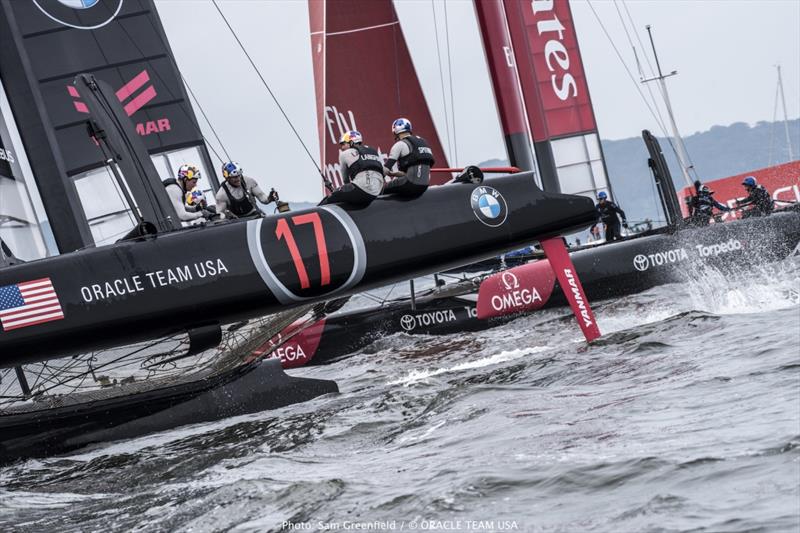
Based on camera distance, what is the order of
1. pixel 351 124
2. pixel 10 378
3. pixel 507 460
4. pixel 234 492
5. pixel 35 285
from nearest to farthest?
pixel 507 460 → pixel 234 492 → pixel 35 285 → pixel 10 378 → pixel 351 124

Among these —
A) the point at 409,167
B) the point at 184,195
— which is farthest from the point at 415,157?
the point at 184,195

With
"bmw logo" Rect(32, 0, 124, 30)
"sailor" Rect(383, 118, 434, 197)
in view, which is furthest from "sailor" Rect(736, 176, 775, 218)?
"bmw logo" Rect(32, 0, 124, 30)

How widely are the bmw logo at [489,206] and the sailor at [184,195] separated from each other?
176cm

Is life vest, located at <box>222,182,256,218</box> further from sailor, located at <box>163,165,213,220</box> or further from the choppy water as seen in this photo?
the choppy water

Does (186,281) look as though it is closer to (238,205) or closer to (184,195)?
(238,205)

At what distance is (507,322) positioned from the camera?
912 centimetres

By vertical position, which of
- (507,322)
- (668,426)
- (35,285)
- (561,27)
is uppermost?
(561,27)

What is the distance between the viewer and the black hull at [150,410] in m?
5.96

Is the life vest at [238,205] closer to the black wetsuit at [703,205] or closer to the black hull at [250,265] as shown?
the black hull at [250,265]

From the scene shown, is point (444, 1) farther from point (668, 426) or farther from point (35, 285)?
point (668, 426)

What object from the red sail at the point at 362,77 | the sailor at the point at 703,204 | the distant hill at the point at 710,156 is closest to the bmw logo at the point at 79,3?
the red sail at the point at 362,77

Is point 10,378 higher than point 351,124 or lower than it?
lower

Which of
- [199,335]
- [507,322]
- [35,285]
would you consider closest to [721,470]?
[199,335]

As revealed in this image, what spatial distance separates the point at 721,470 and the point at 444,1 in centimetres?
959
